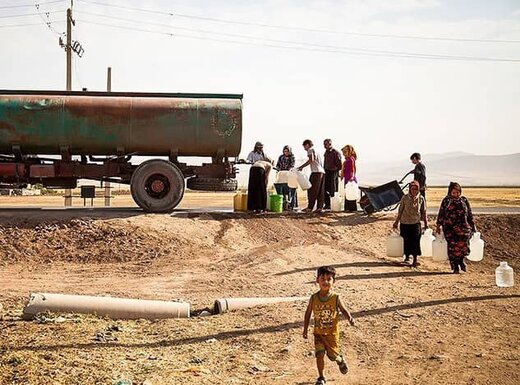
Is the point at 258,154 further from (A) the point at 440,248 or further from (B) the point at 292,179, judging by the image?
(A) the point at 440,248

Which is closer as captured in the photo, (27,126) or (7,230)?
(7,230)

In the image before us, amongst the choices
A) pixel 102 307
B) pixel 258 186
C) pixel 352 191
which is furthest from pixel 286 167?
Result: pixel 102 307

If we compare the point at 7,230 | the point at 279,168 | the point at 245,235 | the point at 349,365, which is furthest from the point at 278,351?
the point at 279,168

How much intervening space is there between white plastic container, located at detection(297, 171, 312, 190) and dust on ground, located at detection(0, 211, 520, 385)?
0.80 metres

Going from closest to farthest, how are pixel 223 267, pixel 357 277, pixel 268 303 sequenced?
pixel 268 303 < pixel 357 277 < pixel 223 267

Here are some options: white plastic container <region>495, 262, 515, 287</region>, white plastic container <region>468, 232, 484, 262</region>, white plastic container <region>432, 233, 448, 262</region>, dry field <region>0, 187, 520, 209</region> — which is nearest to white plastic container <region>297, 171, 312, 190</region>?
white plastic container <region>432, 233, 448, 262</region>

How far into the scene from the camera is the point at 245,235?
15.2m

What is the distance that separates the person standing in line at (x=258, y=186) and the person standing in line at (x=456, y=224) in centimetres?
526

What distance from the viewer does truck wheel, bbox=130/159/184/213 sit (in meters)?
16.5

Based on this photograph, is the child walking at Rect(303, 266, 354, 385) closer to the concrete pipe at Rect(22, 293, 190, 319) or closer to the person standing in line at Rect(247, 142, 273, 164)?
the concrete pipe at Rect(22, 293, 190, 319)

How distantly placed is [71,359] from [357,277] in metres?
6.07

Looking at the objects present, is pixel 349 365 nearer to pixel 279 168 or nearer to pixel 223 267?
→ pixel 223 267

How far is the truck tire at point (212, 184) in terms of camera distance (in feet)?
56.4

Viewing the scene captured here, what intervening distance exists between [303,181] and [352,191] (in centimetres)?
142
